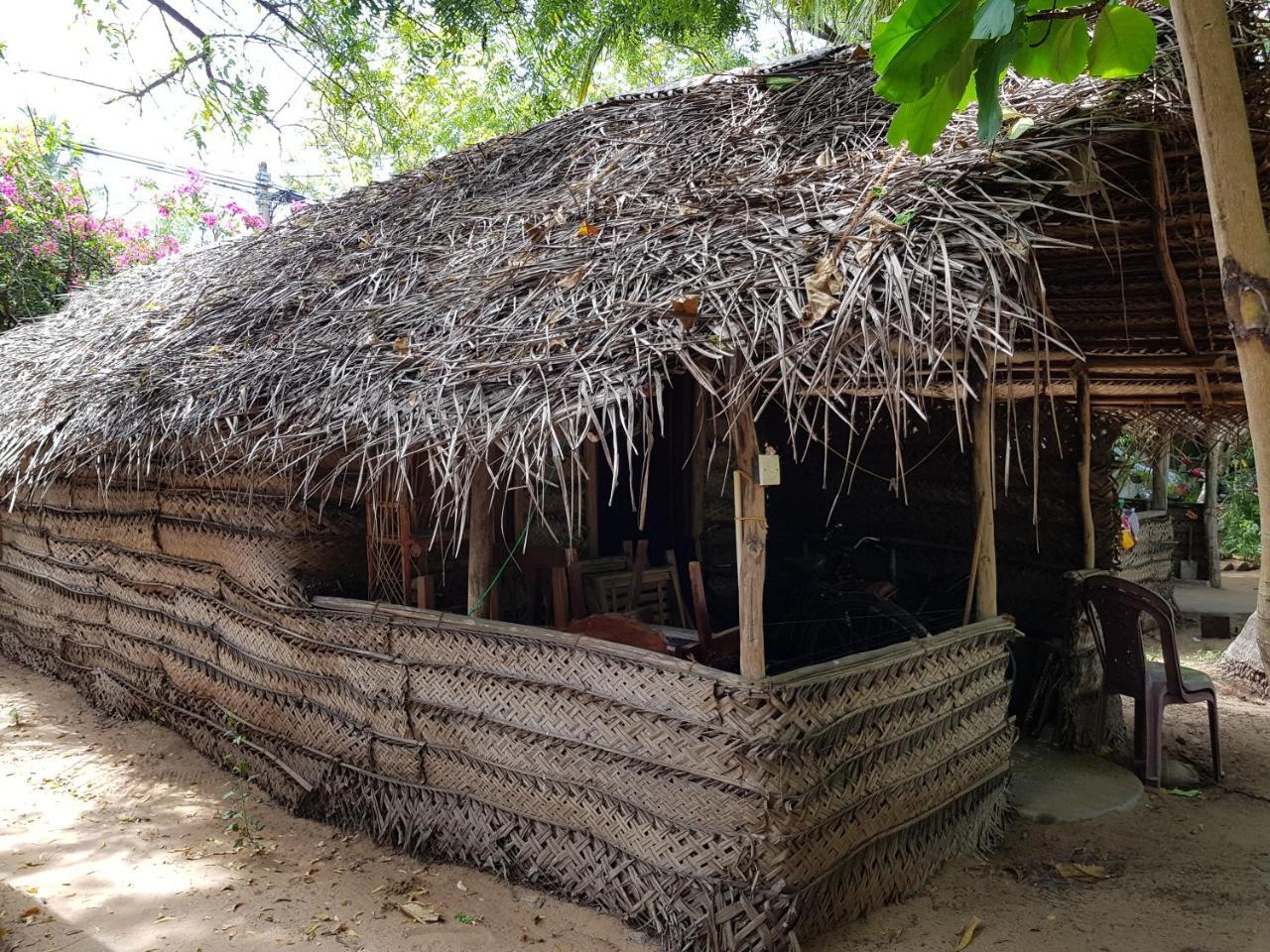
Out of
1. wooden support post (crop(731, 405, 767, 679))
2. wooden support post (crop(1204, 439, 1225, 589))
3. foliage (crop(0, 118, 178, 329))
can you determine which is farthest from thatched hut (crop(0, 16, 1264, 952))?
wooden support post (crop(1204, 439, 1225, 589))

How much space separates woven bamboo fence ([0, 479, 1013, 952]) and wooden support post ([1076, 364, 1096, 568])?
57.5 inches

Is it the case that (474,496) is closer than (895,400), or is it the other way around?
(895,400)

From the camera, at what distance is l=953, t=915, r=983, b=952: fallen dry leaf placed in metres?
3.36

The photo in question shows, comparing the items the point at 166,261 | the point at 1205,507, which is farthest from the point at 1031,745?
the point at 166,261

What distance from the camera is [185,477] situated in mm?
5480

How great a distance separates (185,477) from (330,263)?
5.62ft

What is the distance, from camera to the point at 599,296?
379cm

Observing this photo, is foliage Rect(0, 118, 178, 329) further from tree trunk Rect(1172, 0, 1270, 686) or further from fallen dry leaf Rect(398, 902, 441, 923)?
tree trunk Rect(1172, 0, 1270, 686)

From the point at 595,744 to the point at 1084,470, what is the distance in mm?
3632

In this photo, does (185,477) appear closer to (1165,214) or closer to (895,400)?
(895,400)

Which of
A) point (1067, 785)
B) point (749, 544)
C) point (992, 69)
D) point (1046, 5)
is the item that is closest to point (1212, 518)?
point (1067, 785)

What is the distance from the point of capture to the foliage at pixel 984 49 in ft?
5.79

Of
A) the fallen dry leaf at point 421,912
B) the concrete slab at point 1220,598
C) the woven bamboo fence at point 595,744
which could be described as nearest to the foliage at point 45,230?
the woven bamboo fence at point 595,744

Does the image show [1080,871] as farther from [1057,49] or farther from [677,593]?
[1057,49]
